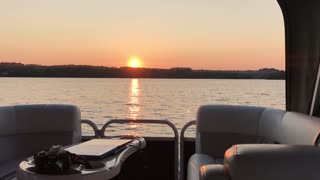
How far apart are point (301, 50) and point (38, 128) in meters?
2.57

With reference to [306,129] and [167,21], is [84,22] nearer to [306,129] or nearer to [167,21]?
[167,21]

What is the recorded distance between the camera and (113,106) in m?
25.3

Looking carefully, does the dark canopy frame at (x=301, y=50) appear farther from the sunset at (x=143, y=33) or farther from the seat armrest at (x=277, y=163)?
the sunset at (x=143, y=33)

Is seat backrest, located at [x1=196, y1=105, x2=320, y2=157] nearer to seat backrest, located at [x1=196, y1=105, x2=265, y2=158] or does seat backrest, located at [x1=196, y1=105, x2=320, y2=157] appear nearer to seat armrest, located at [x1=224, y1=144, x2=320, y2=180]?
seat backrest, located at [x1=196, y1=105, x2=265, y2=158]

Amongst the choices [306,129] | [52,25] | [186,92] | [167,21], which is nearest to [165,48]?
[167,21]

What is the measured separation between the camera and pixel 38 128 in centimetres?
434

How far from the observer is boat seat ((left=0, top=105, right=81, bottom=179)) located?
13.9ft

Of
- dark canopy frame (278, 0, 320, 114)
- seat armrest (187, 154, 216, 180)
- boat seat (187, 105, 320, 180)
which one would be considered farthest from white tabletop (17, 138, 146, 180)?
dark canopy frame (278, 0, 320, 114)

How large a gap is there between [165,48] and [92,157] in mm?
18616

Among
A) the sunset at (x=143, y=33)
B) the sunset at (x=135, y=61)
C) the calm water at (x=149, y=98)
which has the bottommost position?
the calm water at (x=149, y=98)

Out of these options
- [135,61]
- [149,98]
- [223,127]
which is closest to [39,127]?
[223,127]

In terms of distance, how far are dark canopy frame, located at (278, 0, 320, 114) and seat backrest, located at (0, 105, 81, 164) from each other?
2.11 meters

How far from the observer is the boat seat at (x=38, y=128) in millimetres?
4246

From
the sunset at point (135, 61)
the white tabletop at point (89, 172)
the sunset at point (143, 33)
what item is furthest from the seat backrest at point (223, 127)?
the sunset at point (143, 33)
